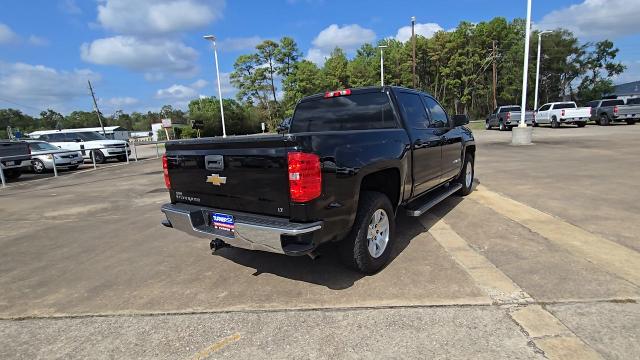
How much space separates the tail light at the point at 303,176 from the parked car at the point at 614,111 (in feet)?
97.1

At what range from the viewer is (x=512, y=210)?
5.82 m

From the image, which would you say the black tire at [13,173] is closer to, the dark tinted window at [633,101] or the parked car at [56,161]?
the parked car at [56,161]

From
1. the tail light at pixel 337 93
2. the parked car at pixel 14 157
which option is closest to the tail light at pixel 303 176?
the tail light at pixel 337 93

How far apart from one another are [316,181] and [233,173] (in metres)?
0.85

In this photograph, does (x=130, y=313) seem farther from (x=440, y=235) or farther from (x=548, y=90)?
(x=548, y=90)

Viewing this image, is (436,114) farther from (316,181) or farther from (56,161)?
(56,161)

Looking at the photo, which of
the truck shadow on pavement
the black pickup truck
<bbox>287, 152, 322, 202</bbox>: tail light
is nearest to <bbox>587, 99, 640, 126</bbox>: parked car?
the black pickup truck

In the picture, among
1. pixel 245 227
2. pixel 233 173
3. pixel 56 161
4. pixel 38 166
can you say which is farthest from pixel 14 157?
pixel 245 227

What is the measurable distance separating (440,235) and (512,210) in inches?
67.3

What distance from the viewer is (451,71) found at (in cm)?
5800

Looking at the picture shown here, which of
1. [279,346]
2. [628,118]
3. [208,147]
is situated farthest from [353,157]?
[628,118]

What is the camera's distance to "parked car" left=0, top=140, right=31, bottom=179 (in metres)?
13.2

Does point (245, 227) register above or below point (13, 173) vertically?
above

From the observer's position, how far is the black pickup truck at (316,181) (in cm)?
309
